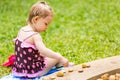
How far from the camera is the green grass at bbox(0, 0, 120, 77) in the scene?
20.2ft

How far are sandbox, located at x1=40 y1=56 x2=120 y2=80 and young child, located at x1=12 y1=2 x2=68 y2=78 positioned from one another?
23 cm

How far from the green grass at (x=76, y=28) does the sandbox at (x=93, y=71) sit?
0.79m

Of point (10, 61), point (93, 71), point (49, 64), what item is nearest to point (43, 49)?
point (49, 64)

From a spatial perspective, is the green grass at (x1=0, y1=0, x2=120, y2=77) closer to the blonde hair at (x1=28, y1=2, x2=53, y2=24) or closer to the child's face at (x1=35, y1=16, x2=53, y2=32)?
the child's face at (x1=35, y1=16, x2=53, y2=32)

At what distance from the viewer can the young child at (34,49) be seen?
4887 mm

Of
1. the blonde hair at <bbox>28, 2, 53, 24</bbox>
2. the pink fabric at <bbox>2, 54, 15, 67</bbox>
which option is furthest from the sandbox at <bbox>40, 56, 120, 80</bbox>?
the pink fabric at <bbox>2, 54, 15, 67</bbox>

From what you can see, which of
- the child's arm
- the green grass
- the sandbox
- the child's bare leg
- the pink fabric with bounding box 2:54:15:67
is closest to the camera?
the sandbox

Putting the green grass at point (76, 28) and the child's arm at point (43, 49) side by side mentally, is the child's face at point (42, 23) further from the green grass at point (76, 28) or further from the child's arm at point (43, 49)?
the green grass at point (76, 28)

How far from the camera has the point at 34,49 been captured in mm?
4902

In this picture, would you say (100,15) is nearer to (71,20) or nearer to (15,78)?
(71,20)

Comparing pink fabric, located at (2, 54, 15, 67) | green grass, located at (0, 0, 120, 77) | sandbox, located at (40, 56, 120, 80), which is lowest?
sandbox, located at (40, 56, 120, 80)

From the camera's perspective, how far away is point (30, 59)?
4.93 m

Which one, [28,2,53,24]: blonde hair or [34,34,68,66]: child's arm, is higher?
[28,2,53,24]: blonde hair

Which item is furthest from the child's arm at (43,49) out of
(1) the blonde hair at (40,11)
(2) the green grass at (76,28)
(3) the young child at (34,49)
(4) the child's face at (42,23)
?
(2) the green grass at (76,28)
